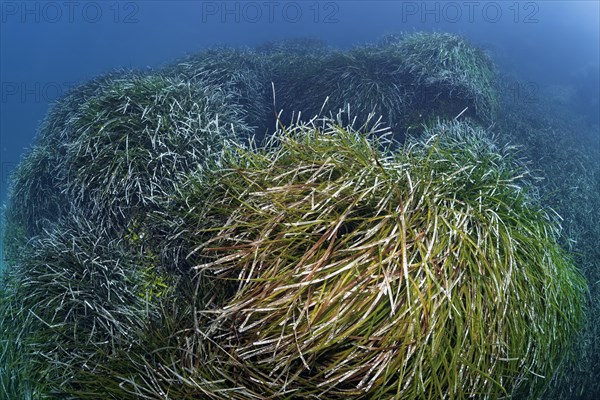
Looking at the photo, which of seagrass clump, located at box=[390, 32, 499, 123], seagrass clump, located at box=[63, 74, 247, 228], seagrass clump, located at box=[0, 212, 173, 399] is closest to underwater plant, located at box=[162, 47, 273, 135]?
seagrass clump, located at box=[63, 74, 247, 228]

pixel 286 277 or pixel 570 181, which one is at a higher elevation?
pixel 286 277

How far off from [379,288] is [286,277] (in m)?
0.39

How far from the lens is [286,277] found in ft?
5.77

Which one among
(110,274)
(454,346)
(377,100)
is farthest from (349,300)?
(377,100)

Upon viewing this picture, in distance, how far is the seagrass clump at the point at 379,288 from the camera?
161 centimetres

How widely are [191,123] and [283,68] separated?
230 cm

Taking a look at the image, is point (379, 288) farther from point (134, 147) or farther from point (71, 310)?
point (134, 147)

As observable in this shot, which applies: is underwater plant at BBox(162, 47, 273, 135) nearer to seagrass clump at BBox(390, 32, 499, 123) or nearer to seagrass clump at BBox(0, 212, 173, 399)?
seagrass clump at BBox(390, 32, 499, 123)

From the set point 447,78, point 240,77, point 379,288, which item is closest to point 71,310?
point 379,288

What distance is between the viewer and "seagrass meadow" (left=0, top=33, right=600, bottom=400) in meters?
1.64

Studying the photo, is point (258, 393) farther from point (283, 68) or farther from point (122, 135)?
point (283, 68)

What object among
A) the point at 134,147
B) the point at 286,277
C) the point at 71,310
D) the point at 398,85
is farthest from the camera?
the point at 398,85

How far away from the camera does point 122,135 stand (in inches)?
117


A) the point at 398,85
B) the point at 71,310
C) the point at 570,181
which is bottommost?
the point at 570,181
